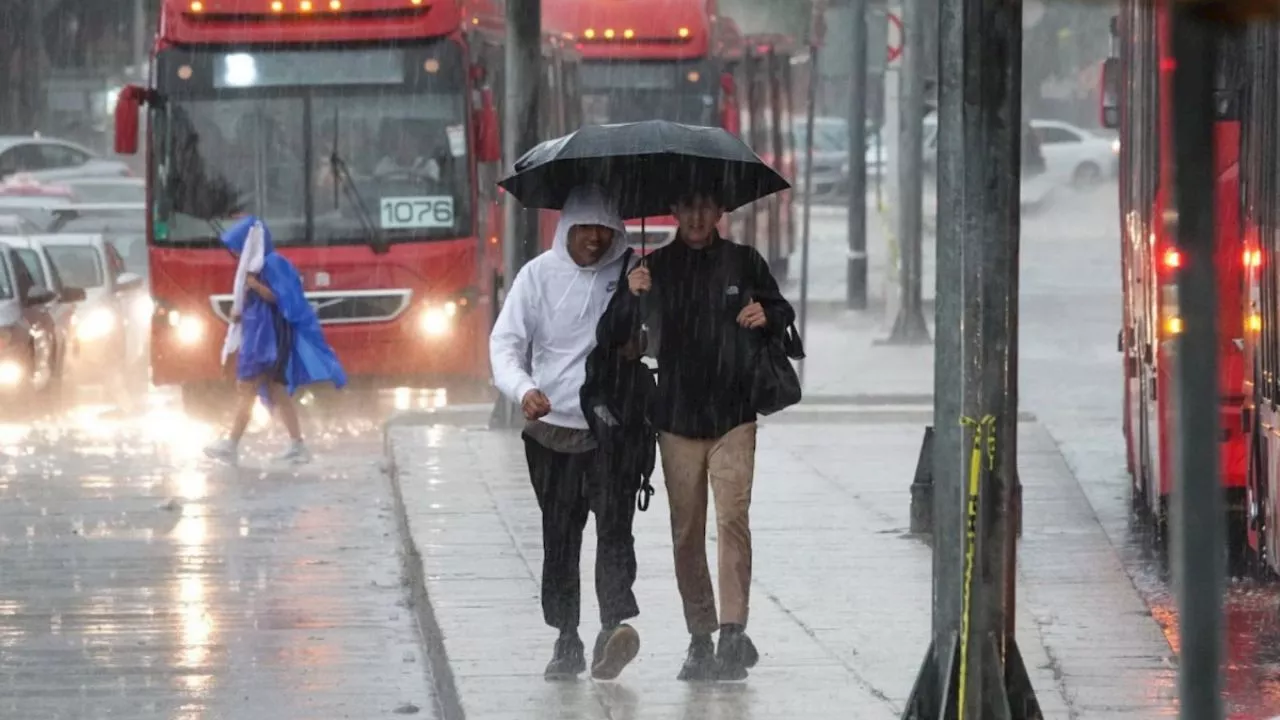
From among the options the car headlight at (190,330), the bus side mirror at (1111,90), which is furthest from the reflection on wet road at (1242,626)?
the car headlight at (190,330)

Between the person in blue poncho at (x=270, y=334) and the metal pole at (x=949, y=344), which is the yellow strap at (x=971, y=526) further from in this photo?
the person in blue poncho at (x=270, y=334)

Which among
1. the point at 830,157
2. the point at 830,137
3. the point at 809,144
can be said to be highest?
the point at 809,144

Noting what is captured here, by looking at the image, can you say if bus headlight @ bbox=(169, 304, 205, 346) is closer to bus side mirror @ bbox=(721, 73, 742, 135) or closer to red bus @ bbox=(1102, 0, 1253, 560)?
red bus @ bbox=(1102, 0, 1253, 560)

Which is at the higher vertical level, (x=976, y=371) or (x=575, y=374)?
(x=976, y=371)

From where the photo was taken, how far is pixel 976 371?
229 inches

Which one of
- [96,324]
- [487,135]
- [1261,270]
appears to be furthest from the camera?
[96,324]

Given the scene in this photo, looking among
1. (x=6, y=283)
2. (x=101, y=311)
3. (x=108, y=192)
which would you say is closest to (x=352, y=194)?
(x=6, y=283)

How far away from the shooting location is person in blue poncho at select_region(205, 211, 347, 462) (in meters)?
14.6

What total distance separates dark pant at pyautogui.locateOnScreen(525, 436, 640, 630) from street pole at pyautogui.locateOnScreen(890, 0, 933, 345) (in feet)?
51.3

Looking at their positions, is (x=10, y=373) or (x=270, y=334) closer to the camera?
(x=270, y=334)

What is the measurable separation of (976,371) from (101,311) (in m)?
17.8

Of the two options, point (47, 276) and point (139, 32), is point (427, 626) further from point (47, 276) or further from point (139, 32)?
point (139, 32)

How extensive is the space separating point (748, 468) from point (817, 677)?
2.32ft

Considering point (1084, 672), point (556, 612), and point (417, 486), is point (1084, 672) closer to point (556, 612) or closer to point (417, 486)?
point (556, 612)
